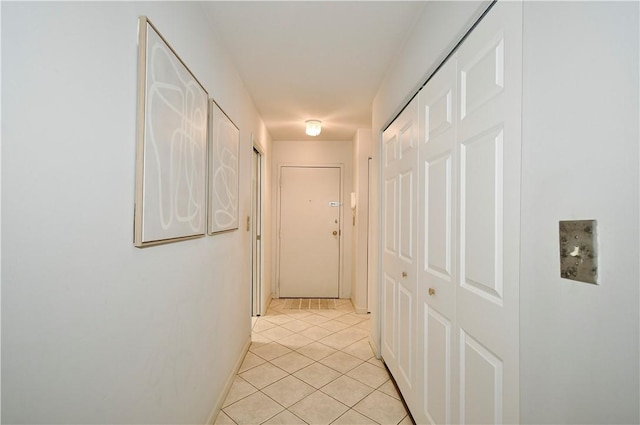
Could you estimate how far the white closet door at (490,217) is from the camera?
3.17ft

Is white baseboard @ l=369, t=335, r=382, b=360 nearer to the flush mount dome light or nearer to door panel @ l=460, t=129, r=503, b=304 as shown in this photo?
door panel @ l=460, t=129, r=503, b=304

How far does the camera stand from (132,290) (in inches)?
41.7

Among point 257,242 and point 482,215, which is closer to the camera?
point 482,215

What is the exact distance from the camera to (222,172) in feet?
6.64

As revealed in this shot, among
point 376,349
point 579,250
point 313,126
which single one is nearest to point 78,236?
point 579,250

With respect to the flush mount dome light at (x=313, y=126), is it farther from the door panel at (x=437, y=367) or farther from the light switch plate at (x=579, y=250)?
the light switch plate at (x=579, y=250)

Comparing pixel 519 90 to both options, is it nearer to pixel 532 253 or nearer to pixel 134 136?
pixel 532 253

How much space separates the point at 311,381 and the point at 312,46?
2393 mm

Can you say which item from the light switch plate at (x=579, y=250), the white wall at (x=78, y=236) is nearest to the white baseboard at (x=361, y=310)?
the white wall at (x=78, y=236)

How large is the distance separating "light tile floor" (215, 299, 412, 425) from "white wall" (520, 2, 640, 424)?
1385 millimetres

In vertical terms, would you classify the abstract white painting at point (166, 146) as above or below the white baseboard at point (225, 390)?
above

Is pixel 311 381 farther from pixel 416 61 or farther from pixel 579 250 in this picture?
pixel 416 61

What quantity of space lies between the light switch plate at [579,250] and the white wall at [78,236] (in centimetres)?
120

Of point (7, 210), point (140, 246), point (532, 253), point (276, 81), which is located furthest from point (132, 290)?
point (276, 81)
